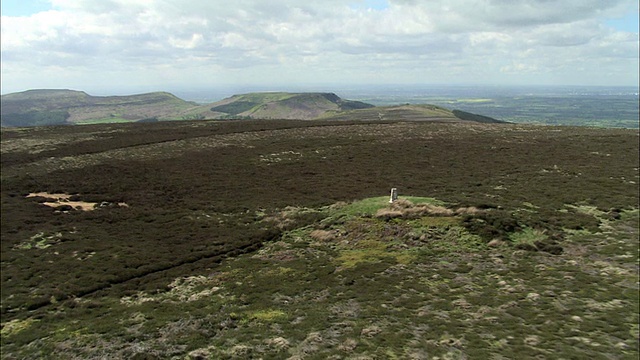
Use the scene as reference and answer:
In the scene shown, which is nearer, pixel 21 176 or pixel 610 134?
pixel 21 176

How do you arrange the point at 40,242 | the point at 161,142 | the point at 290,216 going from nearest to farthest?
1. the point at 40,242
2. the point at 290,216
3. the point at 161,142

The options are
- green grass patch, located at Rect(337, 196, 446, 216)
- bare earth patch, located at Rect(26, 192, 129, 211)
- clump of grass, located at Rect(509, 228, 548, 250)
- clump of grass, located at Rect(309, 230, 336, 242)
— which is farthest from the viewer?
bare earth patch, located at Rect(26, 192, 129, 211)

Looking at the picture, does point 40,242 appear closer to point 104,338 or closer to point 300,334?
point 104,338

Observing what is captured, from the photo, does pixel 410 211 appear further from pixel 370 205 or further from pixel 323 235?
pixel 323 235

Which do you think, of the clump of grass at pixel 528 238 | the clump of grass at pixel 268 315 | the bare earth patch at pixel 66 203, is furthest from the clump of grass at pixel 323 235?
the bare earth patch at pixel 66 203

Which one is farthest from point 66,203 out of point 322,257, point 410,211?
point 410,211

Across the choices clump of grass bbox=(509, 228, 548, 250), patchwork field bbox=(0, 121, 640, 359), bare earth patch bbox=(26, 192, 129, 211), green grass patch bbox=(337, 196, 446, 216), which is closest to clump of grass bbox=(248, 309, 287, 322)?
patchwork field bbox=(0, 121, 640, 359)

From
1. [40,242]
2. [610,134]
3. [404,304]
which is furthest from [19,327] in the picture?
[610,134]

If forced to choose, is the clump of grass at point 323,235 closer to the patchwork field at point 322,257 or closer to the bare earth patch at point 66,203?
the patchwork field at point 322,257

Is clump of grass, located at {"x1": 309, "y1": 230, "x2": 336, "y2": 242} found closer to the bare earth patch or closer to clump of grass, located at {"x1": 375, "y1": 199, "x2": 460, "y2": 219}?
clump of grass, located at {"x1": 375, "y1": 199, "x2": 460, "y2": 219}
